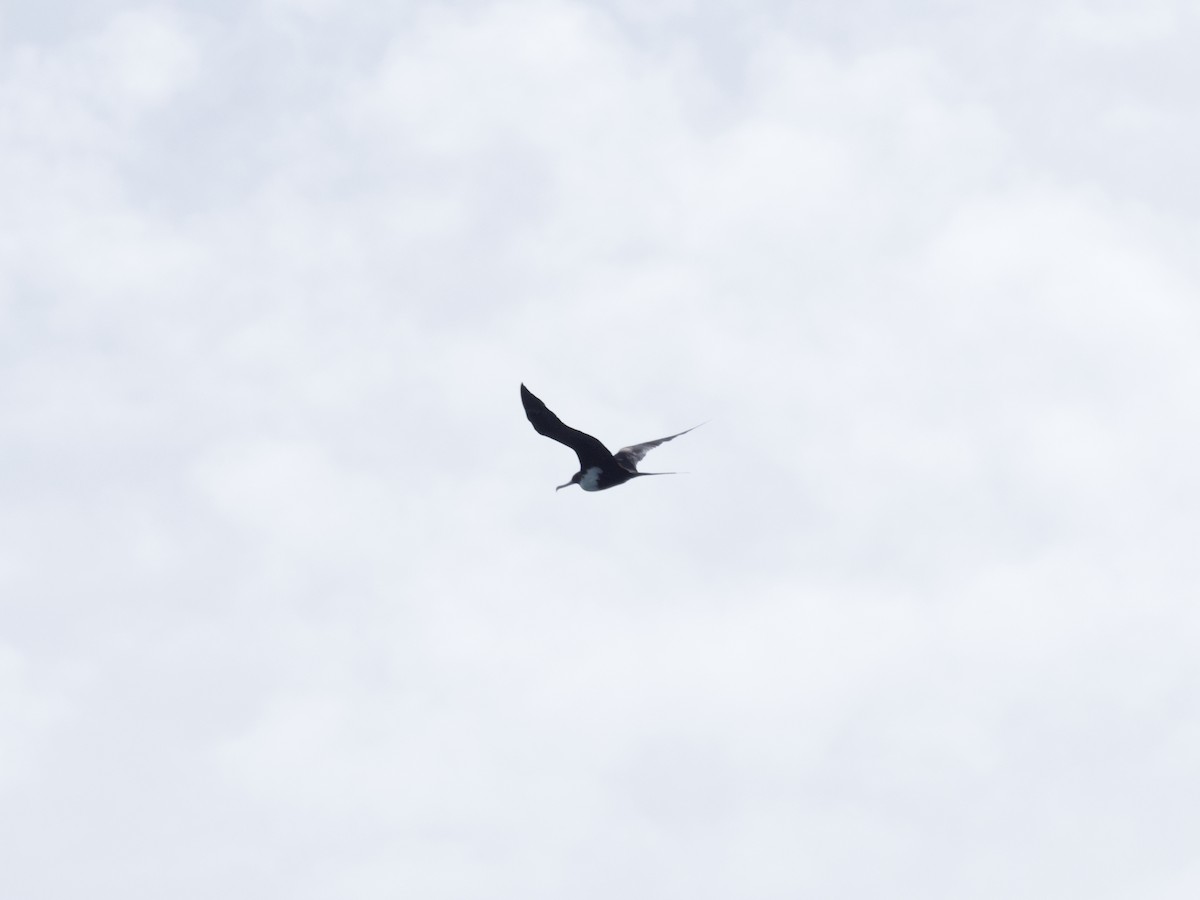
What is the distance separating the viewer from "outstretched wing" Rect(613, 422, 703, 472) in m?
35.8

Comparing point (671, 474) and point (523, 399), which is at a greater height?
point (523, 399)

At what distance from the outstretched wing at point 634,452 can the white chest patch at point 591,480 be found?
74cm

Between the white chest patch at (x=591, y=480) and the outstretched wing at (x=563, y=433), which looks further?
the white chest patch at (x=591, y=480)

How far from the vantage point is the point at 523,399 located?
3266cm

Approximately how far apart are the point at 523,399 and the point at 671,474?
13.7 feet

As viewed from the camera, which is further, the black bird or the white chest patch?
→ the white chest patch

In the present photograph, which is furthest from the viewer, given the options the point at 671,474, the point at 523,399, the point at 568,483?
the point at 568,483

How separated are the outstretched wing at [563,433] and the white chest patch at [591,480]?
157 mm

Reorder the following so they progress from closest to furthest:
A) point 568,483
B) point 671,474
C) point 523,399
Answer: point 671,474 → point 523,399 → point 568,483

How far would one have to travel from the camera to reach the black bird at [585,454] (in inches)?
1293

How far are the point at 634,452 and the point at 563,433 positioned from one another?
11.8 feet

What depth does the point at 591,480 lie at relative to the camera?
34812mm

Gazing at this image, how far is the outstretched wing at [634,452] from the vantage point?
3581cm

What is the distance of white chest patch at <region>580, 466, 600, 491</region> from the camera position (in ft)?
113
